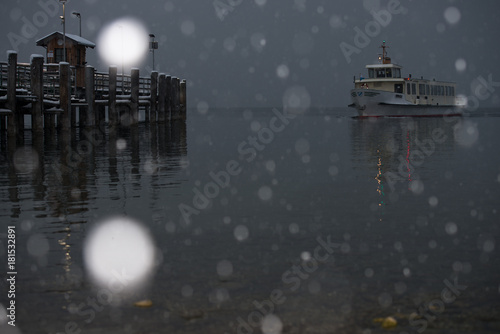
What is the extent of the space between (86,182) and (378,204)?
17.6 ft

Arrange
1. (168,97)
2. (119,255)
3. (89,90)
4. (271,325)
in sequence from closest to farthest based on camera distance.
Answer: (271,325), (119,255), (89,90), (168,97)

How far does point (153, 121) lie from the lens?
1515 inches

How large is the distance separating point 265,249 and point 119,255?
1472mm

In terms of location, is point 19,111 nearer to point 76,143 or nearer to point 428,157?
point 76,143

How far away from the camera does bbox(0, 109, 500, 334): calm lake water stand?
13.5 ft

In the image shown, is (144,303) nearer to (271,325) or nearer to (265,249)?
(271,325)

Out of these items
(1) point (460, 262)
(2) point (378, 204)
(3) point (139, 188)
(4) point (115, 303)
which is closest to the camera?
(4) point (115, 303)

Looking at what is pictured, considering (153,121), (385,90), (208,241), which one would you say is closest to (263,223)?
(208,241)

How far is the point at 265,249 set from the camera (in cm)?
599

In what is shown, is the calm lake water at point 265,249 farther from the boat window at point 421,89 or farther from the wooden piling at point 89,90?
the boat window at point 421,89

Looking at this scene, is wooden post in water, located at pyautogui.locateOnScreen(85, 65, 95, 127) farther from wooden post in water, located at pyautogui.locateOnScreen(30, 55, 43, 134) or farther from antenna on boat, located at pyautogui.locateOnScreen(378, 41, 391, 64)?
antenna on boat, located at pyautogui.locateOnScreen(378, 41, 391, 64)

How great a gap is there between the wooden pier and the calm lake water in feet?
32.3

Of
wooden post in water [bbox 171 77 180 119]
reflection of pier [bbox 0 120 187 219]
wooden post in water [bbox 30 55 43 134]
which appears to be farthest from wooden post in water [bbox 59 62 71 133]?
wooden post in water [bbox 171 77 180 119]

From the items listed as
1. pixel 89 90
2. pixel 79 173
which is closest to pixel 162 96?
pixel 89 90
